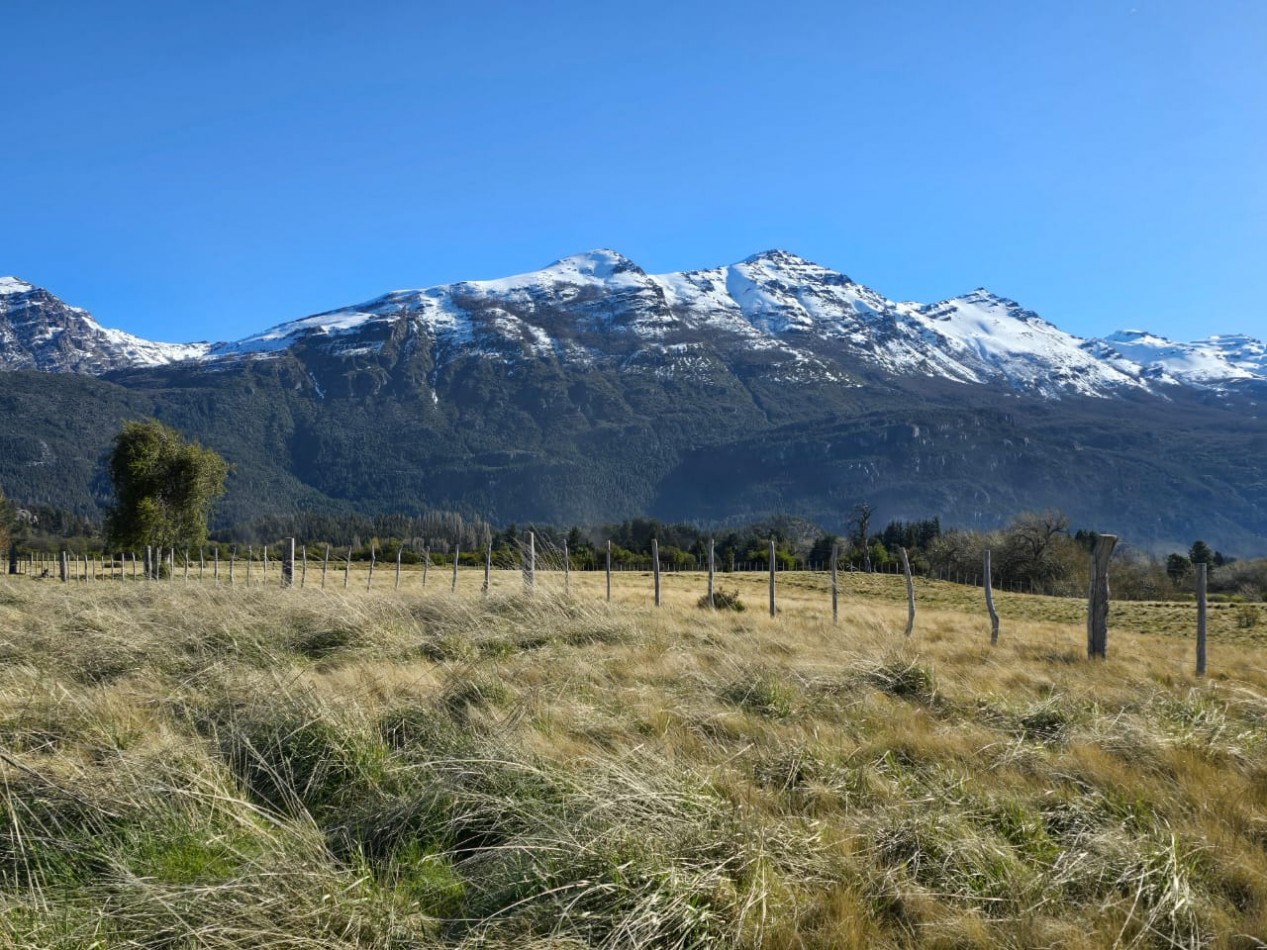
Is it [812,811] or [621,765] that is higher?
[621,765]

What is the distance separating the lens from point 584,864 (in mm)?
3533

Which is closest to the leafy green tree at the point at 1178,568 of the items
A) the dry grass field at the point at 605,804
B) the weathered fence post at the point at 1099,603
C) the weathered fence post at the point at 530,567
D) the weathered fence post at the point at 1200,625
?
the weathered fence post at the point at 1200,625

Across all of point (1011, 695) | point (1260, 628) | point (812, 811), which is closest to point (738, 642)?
point (1011, 695)

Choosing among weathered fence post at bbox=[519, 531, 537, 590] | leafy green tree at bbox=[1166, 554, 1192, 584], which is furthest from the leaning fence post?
leafy green tree at bbox=[1166, 554, 1192, 584]

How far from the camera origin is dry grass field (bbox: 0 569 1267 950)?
3.32 m

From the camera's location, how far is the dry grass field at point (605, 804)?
3320 millimetres

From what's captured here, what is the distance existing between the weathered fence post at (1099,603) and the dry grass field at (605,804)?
404cm

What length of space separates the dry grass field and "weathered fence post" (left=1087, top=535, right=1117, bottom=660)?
404 cm

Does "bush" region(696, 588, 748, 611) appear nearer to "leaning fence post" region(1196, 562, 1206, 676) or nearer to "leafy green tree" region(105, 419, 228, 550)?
"leaning fence post" region(1196, 562, 1206, 676)

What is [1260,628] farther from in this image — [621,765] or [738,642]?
[621,765]

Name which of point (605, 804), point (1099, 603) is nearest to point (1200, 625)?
point (1099, 603)

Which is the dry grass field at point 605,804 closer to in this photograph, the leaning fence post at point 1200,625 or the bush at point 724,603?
the leaning fence post at point 1200,625

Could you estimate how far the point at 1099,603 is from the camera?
40.7ft

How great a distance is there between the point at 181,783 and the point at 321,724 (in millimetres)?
980
